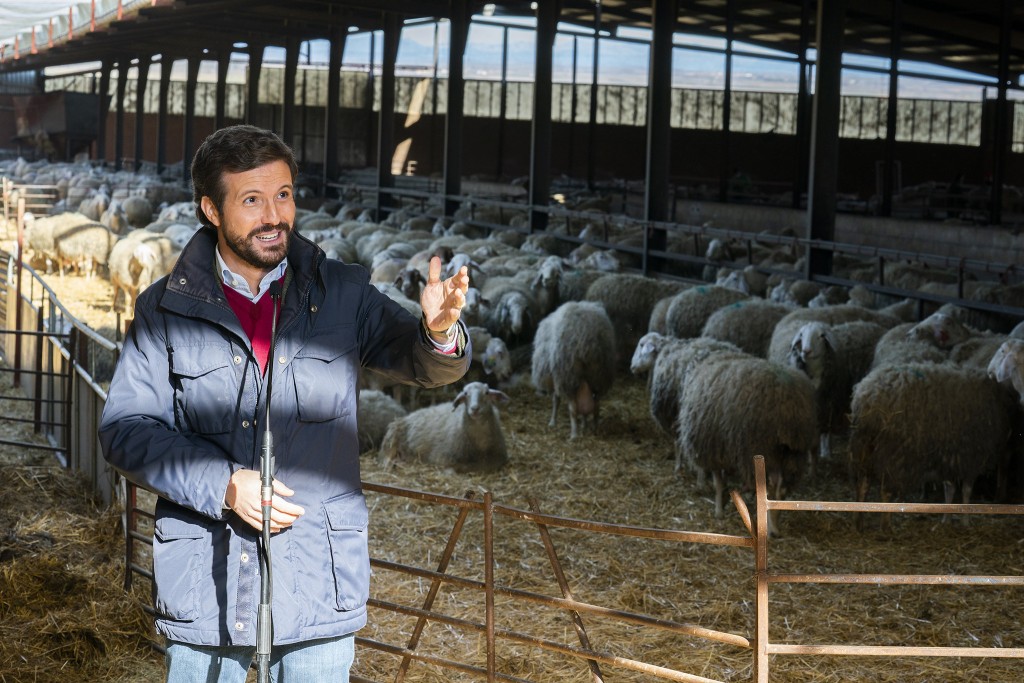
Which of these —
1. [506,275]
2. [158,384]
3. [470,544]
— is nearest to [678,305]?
[506,275]

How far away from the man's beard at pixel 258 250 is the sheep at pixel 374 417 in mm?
6541

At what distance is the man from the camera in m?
2.39

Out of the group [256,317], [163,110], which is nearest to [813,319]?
[256,317]

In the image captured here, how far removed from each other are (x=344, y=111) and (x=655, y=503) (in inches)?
1470

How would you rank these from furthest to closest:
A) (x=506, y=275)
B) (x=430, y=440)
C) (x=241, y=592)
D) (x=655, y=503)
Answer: (x=506, y=275)
(x=430, y=440)
(x=655, y=503)
(x=241, y=592)

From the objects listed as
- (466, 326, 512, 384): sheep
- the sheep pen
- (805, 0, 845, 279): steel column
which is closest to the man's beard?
the sheep pen

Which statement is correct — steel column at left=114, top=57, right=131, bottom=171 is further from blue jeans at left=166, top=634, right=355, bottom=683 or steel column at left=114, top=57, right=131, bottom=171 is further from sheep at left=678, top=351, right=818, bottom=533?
blue jeans at left=166, top=634, right=355, bottom=683

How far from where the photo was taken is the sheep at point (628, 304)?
12062mm

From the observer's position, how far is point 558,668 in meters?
4.91

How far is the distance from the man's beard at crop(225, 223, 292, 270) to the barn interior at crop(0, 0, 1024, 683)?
160cm

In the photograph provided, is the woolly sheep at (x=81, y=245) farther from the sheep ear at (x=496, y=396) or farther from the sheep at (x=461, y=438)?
the sheep ear at (x=496, y=396)

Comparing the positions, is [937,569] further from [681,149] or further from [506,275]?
Result: [681,149]

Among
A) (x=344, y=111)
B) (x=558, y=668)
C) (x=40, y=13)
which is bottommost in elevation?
(x=558, y=668)

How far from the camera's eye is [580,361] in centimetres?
959
